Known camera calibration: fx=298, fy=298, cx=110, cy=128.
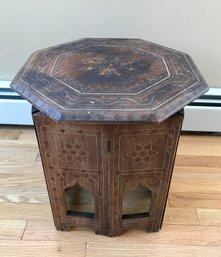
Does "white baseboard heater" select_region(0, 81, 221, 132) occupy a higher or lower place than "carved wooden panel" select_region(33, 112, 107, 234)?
lower

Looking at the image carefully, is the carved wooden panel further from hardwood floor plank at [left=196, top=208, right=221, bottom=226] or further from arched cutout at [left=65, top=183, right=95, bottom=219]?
hardwood floor plank at [left=196, top=208, right=221, bottom=226]

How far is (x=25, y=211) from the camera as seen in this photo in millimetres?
1106

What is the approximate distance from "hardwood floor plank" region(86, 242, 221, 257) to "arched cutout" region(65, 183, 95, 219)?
0.35 ft

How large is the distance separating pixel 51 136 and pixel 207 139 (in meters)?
0.95

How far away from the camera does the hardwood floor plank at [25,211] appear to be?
1083 millimetres

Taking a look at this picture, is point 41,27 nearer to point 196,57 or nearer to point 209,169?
point 196,57

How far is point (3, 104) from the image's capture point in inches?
56.1

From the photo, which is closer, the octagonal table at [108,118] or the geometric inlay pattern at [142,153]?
the octagonal table at [108,118]

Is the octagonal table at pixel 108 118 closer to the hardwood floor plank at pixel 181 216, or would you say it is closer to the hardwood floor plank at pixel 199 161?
the hardwood floor plank at pixel 181 216

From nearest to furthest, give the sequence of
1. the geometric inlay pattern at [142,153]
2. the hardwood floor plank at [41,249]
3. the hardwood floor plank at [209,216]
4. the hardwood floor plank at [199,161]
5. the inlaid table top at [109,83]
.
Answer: the inlaid table top at [109,83]
the geometric inlay pattern at [142,153]
the hardwood floor plank at [41,249]
the hardwood floor plank at [209,216]
the hardwood floor plank at [199,161]

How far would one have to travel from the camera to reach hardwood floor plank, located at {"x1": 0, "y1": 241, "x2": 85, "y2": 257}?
960mm

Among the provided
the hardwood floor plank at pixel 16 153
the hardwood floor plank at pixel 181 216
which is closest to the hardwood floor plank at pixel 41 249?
the hardwood floor plank at pixel 181 216

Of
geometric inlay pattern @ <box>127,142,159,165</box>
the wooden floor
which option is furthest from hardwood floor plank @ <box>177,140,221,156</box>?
geometric inlay pattern @ <box>127,142,159,165</box>

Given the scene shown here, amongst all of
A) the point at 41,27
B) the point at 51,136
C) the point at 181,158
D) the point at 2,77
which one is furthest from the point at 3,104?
the point at 181,158
